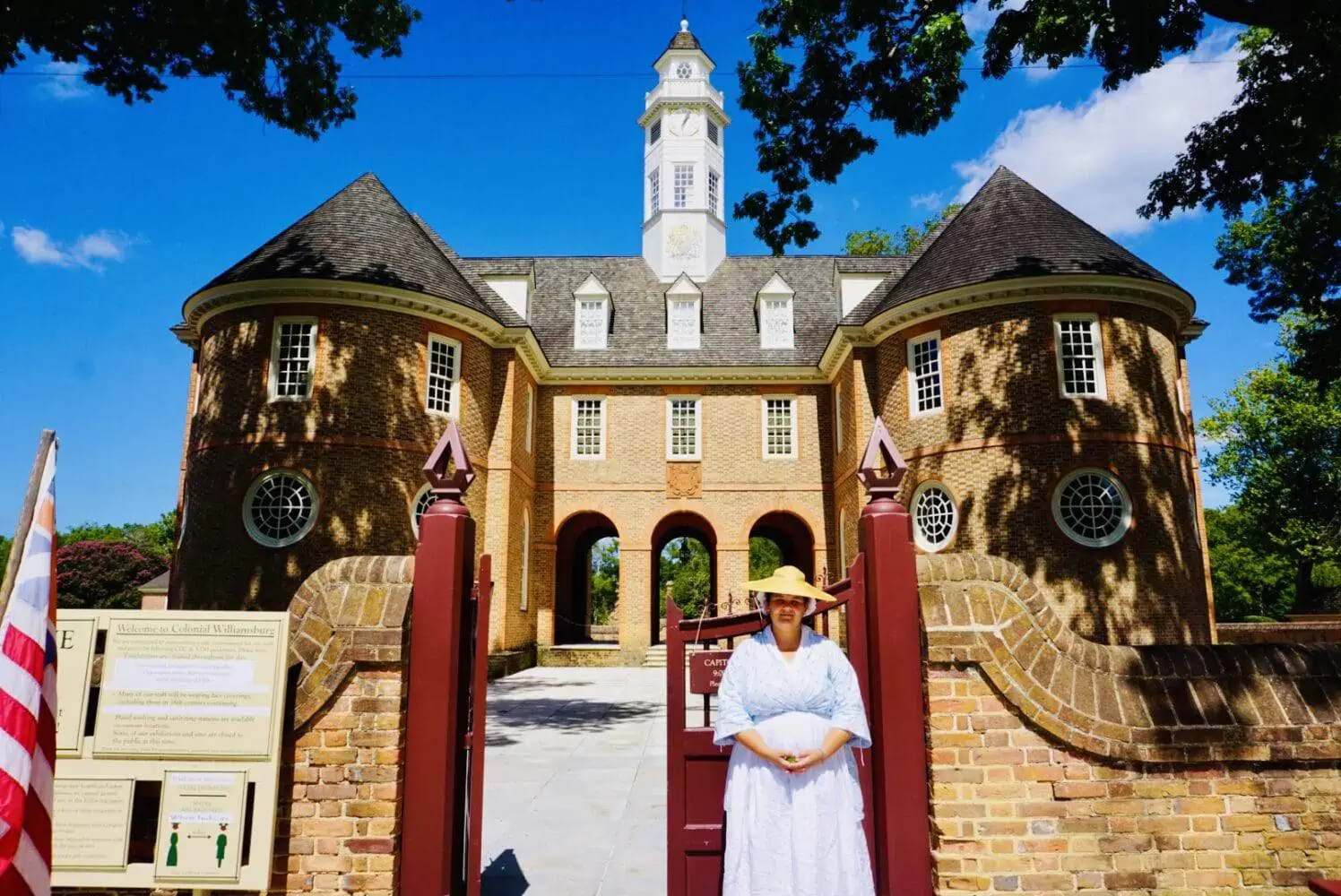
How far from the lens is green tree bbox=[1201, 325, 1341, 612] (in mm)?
32656

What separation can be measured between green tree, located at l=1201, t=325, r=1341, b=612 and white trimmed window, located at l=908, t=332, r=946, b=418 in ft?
77.8

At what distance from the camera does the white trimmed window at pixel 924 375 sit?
687 inches

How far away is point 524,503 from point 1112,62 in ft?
53.1

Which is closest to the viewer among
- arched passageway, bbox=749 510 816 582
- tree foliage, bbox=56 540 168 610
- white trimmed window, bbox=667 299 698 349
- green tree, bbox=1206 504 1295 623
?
white trimmed window, bbox=667 299 698 349

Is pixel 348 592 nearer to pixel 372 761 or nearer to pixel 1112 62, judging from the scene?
pixel 372 761

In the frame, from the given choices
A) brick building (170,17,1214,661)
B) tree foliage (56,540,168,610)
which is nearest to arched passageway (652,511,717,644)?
brick building (170,17,1214,661)

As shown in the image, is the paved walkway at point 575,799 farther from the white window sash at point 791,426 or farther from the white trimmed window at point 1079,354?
the white trimmed window at point 1079,354

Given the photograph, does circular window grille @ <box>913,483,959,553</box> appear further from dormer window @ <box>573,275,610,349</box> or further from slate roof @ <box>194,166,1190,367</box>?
dormer window @ <box>573,275,610,349</box>

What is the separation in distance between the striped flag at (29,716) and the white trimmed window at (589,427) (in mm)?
19360

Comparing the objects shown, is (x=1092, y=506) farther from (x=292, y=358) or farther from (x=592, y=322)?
(x=292, y=358)

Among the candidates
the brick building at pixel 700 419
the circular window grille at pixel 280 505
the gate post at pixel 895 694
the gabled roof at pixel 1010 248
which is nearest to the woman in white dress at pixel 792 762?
the gate post at pixel 895 694

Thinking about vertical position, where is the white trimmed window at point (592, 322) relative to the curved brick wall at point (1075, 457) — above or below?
above

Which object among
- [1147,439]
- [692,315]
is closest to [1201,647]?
[1147,439]

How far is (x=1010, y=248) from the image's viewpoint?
17.0 m
